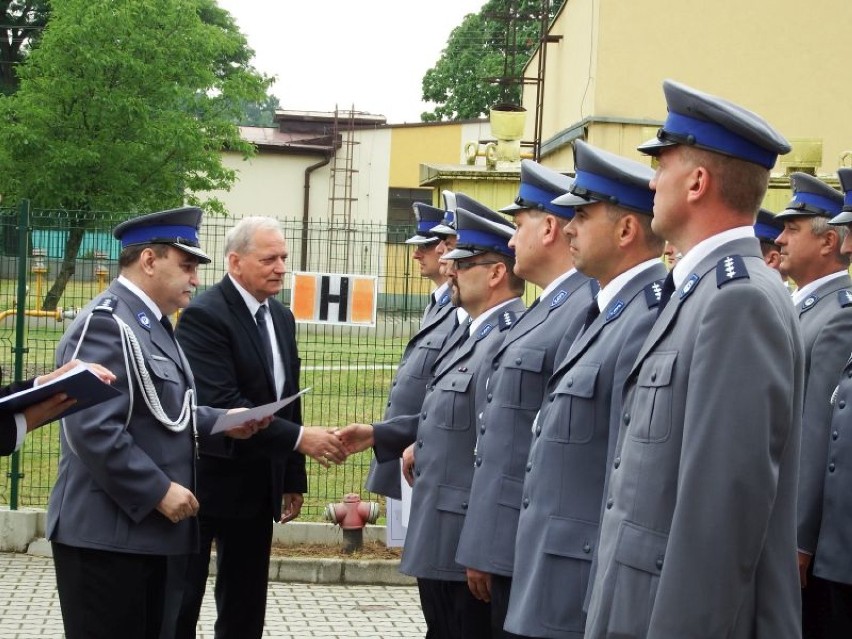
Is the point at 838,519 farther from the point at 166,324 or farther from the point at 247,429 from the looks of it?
the point at 166,324

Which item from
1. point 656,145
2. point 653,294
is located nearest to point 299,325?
point 653,294

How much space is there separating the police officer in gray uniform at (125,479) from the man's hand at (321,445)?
3.55 ft

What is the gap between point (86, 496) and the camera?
17.3 ft

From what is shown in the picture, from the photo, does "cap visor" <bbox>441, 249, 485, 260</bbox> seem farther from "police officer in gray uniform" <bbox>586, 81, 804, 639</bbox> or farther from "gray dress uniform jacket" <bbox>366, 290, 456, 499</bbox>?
"police officer in gray uniform" <bbox>586, 81, 804, 639</bbox>

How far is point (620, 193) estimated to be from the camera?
14.6 feet

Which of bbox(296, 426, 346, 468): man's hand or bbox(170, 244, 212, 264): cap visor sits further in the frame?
bbox(296, 426, 346, 468): man's hand

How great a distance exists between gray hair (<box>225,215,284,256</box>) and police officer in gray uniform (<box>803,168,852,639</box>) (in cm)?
302

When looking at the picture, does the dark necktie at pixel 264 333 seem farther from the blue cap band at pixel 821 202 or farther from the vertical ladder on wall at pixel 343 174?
the vertical ladder on wall at pixel 343 174

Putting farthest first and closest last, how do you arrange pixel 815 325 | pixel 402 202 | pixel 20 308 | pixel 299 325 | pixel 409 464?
pixel 402 202 → pixel 299 325 → pixel 20 308 → pixel 409 464 → pixel 815 325

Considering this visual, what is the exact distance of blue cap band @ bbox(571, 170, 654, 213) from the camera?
14.6 feet

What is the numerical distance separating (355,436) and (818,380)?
238cm

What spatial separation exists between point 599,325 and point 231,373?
2.74m

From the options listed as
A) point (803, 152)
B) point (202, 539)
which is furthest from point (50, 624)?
→ point (803, 152)

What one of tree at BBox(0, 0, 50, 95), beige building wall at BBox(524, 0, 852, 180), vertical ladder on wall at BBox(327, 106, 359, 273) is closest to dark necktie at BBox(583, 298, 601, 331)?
beige building wall at BBox(524, 0, 852, 180)
